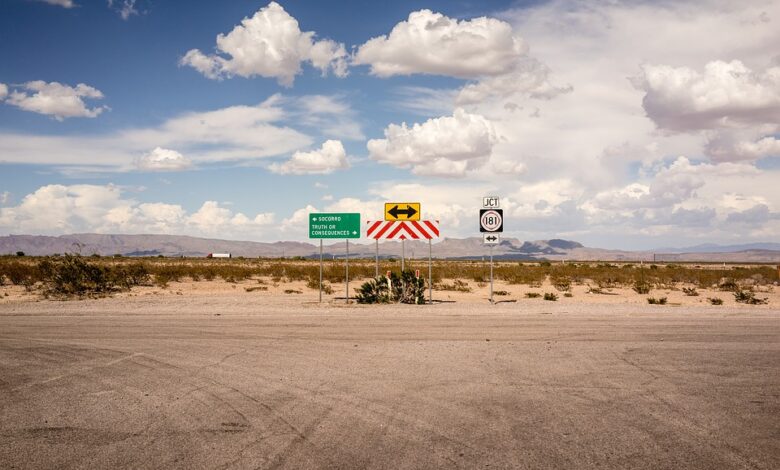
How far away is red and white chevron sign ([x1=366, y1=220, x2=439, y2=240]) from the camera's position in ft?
70.3

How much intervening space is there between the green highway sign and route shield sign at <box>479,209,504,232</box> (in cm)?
461

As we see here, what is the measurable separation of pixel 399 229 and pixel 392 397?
14.4 metres

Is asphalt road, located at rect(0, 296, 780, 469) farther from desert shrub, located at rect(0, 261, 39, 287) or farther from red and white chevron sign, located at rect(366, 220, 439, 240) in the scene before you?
desert shrub, located at rect(0, 261, 39, 287)

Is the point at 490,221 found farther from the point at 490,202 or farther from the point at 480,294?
the point at 480,294

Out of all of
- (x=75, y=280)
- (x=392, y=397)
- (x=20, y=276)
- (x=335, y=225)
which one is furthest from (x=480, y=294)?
(x=20, y=276)

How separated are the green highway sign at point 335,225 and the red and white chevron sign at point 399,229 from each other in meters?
0.85

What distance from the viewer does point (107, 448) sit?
561 cm

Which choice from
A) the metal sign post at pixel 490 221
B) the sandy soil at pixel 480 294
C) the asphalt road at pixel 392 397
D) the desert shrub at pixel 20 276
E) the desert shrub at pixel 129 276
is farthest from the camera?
the desert shrub at pixel 20 276

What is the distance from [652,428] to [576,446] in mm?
1082

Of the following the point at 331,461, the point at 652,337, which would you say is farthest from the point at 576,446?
the point at 652,337

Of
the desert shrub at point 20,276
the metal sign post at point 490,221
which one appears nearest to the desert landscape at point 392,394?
the metal sign post at point 490,221

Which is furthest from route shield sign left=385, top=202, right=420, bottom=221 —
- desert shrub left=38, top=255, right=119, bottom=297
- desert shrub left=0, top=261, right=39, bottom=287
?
desert shrub left=0, top=261, right=39, bottom=287

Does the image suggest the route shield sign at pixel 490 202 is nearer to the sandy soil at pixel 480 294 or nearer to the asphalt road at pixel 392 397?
the sandy soil at pixel 480 294

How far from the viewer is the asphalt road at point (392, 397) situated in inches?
215
